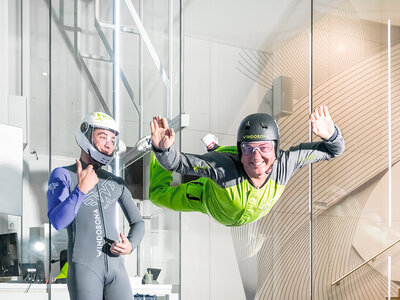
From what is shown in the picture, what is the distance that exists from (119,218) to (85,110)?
1.59 ft

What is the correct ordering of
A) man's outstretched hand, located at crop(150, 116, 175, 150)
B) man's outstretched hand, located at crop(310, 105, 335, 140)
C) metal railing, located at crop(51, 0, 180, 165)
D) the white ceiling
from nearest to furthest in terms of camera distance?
man's outstretched hand, located at crop(150, 116, 175, 150) → man's outstretched hand, located at crop(310, 105, 335, 140) → metal railing, located at crop(51, 0, 180, 165) → the white ceiling

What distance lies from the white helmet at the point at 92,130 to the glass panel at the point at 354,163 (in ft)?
8.94

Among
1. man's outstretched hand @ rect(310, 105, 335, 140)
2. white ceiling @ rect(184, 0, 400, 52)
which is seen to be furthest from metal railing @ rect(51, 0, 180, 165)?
white ceiling @ rect(184, 0, 400, 52)

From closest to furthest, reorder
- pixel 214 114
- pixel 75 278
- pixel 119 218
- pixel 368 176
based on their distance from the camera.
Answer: pixel 75 278 < pixel 119 218 < pixel 214 114 < pixel 368 176

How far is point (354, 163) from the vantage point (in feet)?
17.0

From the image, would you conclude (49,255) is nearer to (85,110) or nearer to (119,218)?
(119,218)

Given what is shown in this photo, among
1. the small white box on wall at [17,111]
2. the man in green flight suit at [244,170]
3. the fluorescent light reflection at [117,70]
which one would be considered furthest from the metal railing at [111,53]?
the small white box on wall at [17,111]

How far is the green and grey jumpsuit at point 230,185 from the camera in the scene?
275 centimetres

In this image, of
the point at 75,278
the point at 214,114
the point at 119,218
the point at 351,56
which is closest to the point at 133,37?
the point at 119,218

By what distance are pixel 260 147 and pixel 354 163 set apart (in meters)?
2.69

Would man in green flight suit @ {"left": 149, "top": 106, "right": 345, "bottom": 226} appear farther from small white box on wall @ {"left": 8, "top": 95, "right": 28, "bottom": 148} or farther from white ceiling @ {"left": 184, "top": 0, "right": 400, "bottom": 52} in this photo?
white ceiling @ {"left": 184, "top": 0, "right": 400, "bottom": 52}

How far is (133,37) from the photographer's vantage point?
9.95 feet

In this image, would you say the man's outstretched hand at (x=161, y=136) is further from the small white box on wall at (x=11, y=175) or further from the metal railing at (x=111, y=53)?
the small white box on wall at (x=11, y=175)

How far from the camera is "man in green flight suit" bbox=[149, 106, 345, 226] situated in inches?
105
